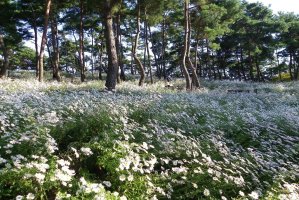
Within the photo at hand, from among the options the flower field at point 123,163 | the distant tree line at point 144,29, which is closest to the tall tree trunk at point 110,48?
the distant tree line at point 144,29

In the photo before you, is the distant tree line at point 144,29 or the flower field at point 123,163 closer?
the flower field at point 123,163

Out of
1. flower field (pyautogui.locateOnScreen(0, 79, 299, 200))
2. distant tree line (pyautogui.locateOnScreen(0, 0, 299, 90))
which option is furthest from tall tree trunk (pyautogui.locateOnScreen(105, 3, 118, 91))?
flower field (pyautogui.locateOnScreen(0, 79, 299, 200))

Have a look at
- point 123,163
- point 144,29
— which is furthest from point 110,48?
point 144,29

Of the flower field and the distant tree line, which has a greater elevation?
the distant tree line

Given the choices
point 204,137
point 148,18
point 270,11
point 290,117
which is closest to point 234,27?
point 270,11

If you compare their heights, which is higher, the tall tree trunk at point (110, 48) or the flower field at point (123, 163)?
the tall tree trunk at point (110, 48)

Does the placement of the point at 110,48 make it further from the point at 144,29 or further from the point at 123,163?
the point at 144,29

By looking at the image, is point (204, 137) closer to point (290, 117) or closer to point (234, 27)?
point (290, 117)

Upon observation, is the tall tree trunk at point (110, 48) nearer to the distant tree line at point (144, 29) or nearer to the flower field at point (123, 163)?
the distant tree line at point (144, 29)

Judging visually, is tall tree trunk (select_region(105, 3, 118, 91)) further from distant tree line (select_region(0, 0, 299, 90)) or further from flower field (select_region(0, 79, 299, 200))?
flower field (select_region(0, 79, 299, 200))

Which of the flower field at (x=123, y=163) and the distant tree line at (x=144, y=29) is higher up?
the distant tree line at (x=144, y=29)

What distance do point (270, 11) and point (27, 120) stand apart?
42882mm

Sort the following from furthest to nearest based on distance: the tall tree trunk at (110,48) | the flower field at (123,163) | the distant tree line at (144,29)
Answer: the distant tree line at (144,29), the tall tree trunk at (110,48), the flower field at (123,163)

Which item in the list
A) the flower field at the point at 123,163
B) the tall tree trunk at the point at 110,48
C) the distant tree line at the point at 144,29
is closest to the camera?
the flower field at the point at 123,163
